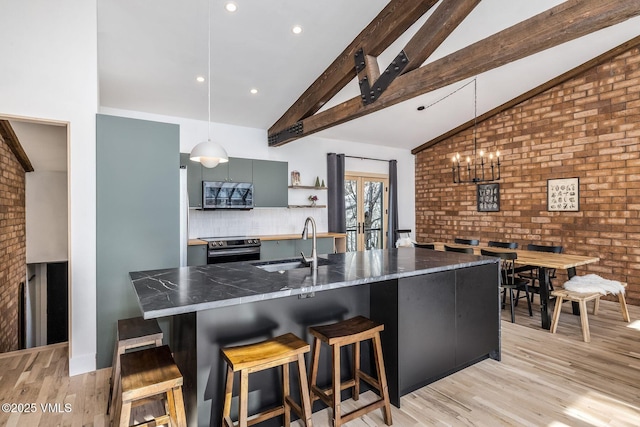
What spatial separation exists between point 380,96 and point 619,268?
4.19m

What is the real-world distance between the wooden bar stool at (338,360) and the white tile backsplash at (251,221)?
361cm

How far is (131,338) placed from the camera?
2121 mm

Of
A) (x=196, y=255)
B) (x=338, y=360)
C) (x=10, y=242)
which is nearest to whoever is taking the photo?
(x=338, y=360)

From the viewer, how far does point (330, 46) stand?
4.07 metres

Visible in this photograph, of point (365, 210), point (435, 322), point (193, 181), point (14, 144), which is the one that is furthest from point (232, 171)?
point (435, 322)

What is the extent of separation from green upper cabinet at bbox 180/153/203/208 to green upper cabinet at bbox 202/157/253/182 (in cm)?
9

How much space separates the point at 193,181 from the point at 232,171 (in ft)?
1.93

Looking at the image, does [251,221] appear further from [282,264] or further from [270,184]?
[282,264]

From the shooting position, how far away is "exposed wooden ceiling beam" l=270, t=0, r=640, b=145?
7.47ft

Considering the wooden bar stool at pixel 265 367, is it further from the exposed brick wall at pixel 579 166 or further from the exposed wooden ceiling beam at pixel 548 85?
the exposed wooden ceiling beam at pixel 548 85

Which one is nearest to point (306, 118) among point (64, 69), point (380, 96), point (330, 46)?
point (330, 46)

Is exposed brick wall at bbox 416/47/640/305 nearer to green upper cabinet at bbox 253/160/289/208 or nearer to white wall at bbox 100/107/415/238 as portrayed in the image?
white wall at bbox 100/107/415/238

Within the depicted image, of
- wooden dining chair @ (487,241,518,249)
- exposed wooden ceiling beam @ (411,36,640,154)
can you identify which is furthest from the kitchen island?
exposed wooden ceiling beam @ (411,36,640,154)

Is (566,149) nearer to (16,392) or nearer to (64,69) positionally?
(64,69)
